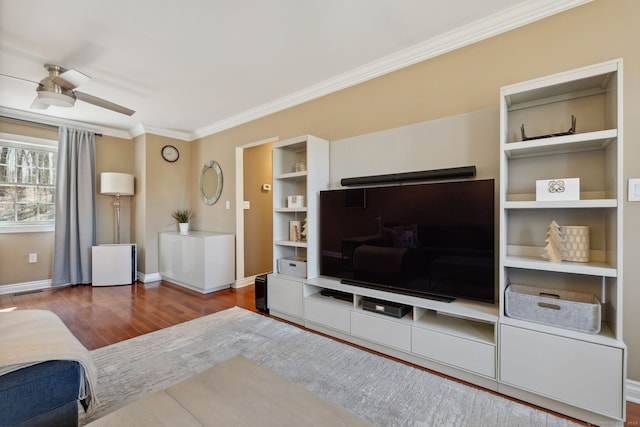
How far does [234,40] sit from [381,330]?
8.34ft

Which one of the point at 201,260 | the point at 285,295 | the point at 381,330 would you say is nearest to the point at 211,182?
the point at 201,260

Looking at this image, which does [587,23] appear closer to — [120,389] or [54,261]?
[120,389]

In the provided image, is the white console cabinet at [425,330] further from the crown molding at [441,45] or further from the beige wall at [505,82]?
the crown molding at [441,45]

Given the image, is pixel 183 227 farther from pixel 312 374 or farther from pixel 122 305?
pixel 312 374

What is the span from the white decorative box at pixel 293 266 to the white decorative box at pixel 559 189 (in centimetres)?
193

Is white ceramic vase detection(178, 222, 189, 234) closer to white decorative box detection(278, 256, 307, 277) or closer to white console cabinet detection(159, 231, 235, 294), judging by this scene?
white console cabinet detection(159, 231, 235, 294)

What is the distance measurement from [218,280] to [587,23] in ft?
14.1

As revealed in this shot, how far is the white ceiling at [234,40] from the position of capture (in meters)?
1.91

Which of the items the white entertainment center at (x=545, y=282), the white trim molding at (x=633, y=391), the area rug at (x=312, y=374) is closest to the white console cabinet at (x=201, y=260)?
the area rug at (x=312, y=374)

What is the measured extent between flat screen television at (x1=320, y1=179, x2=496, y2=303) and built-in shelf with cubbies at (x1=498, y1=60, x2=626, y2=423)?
0.58 feet

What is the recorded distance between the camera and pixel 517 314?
1667 mm

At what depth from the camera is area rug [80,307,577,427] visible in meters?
1.53

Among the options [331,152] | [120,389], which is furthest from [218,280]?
[331,152]

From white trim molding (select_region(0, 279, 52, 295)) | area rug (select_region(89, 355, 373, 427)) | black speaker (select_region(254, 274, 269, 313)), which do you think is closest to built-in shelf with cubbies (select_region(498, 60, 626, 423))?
area rug (select_region(89, 355, 373, 427))
